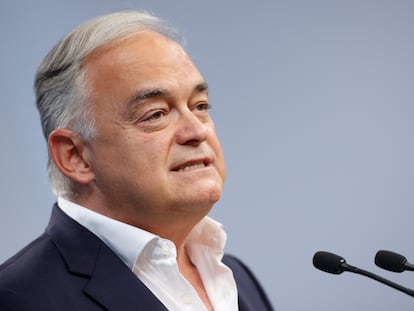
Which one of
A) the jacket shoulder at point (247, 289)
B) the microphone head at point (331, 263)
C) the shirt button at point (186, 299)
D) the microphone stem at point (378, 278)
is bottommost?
the jacket shoulder at point (247, 289)

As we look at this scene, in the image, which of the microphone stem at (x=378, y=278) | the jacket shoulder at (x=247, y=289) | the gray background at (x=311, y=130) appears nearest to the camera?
the microphone stem at (x=378, y=278)

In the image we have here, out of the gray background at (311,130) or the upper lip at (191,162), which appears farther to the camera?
the gray background at (311,130)

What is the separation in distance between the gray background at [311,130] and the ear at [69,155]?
1.22 meters

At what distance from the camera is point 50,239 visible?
1.61 metres

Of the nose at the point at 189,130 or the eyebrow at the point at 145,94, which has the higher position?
the eyebrow at the point at 145,94

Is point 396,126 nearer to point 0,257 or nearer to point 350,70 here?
point 350,70

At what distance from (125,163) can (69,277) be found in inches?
11.6

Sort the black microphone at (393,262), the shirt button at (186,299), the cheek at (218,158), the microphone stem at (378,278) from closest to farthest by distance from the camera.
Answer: the microphone stem at (378,278), the black microphone at (393,262), the shirt button at (186,299), the cheek at (218,158)

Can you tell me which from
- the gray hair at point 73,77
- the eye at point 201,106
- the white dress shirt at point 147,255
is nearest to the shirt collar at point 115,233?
the white dress shirt at point 147,255

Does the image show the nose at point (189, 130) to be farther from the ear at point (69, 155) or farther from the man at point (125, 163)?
the ear at point (69, 155)

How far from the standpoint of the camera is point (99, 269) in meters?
1.55

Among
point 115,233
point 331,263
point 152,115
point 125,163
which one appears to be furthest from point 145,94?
point 331,263

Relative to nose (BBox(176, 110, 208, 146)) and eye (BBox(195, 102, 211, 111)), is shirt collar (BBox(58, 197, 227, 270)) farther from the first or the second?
eye (BBox(195, 102, 211, 111))

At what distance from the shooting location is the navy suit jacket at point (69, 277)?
1.44 metres
